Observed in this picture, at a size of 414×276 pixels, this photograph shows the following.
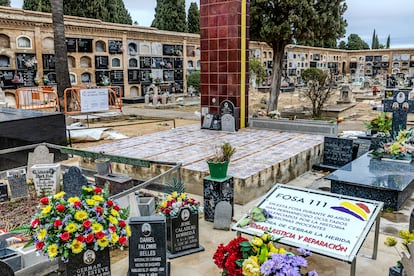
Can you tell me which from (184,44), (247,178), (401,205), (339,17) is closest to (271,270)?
(247,178)

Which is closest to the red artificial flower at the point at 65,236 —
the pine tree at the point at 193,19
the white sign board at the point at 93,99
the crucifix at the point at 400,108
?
the crucifix at the point at 400,108

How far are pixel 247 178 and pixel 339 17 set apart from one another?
11.6 meters

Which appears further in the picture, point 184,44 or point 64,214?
point 184,44

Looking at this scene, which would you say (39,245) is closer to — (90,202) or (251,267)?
(90,202)

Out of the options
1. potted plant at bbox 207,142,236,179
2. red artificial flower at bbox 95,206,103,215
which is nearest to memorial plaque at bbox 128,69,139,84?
potted plant at bbox 207,142,236,179

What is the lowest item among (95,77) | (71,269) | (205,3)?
(71,269)

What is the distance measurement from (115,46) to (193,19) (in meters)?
13.3

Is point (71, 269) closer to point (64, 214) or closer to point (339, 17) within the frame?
point (64, 214)

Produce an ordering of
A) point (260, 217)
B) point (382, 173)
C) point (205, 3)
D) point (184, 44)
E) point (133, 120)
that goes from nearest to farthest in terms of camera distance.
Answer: point (260, 217), point (382, 173), point (205, 3), point (133, 120), point (184, 44)

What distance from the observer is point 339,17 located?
48.3 feet

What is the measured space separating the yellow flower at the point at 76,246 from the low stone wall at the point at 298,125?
23.6 ft

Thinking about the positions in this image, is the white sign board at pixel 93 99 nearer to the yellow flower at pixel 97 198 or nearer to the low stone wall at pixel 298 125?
the low stone wall at pixel 298 125

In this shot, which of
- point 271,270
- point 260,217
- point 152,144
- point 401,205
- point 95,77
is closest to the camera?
point 271,270

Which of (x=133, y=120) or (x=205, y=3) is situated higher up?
(x=205, y=3)
